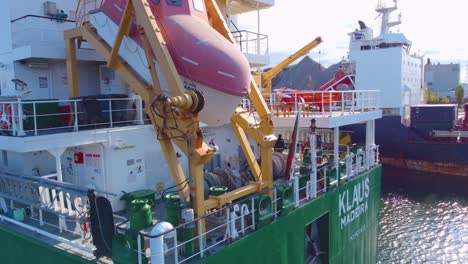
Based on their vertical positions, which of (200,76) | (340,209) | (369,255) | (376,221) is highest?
(200,76)

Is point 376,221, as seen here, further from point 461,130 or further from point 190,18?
point 461,130

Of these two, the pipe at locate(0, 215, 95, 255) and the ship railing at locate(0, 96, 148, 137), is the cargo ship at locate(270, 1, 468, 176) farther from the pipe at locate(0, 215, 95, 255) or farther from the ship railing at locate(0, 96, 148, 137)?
the pipe at locate(0, 215, 95, 255)

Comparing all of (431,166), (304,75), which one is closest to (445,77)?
(304,75)

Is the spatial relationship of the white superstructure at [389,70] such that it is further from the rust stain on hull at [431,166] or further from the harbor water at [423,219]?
the harbor water at [423,219]

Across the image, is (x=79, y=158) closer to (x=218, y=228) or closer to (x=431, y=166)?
(x=218, y=228)

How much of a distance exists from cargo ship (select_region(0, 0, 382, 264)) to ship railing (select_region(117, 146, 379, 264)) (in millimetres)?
31

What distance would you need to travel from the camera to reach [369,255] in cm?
1238

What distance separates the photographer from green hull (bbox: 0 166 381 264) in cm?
659

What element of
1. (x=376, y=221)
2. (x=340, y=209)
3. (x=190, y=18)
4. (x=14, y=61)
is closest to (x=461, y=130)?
(x=376, y=221)

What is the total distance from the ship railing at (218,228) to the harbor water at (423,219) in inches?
343

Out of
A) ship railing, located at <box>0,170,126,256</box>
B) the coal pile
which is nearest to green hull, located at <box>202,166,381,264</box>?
ship railing, located at <box>0,170,126,256</box>

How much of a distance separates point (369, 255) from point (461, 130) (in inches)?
713

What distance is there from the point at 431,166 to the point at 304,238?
21901 millimetres

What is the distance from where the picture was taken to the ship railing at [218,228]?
5.36 metres
